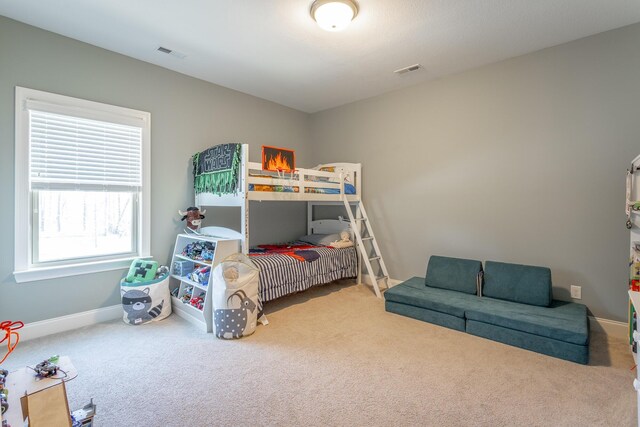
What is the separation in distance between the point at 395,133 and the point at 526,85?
143cm

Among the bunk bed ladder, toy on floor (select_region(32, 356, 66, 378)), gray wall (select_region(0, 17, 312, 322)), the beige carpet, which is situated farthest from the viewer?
the bunk bed ladder

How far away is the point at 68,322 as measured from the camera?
275 cm

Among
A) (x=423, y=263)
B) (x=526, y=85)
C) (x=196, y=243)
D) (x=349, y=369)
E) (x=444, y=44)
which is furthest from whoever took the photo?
(x=423, y=263)

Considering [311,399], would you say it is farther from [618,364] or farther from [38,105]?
[38,105]

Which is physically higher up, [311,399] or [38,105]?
[38,105]

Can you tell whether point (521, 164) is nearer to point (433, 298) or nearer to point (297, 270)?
point (433, 298)

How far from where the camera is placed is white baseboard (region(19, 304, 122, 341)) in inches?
101

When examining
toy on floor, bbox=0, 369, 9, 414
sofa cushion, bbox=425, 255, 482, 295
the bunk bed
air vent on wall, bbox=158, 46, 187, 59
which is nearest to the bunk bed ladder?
the bunk bed

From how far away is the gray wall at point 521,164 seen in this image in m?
2.65

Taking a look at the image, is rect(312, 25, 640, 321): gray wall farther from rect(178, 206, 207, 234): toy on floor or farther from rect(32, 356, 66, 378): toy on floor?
rect(32, 356, 66, 378): toy on floor

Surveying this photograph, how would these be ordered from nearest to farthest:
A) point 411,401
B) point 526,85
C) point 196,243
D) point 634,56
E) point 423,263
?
point 411,401 < point 634,56 < point 526,85 < point 196,243 < point 423,263

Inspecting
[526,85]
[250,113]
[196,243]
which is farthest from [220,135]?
[526,85]

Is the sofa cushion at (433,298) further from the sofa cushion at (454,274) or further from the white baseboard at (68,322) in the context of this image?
the white baseboard at (68,322)

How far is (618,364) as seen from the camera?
217 centimetres
